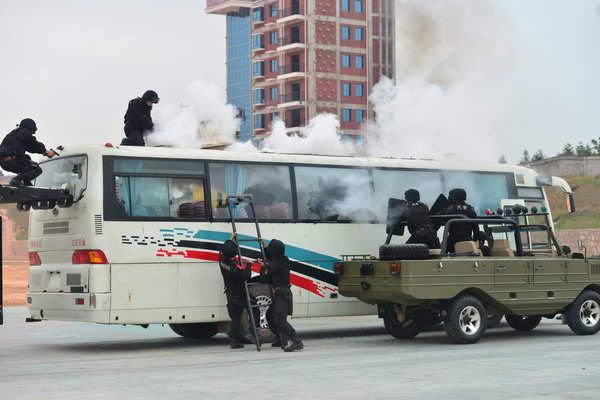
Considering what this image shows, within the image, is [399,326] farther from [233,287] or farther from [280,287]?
[233,287]

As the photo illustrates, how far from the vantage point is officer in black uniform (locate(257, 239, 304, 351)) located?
46.0ft

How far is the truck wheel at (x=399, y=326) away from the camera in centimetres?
1596

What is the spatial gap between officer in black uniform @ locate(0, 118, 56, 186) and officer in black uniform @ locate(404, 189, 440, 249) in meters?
6.24

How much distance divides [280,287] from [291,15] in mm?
68901

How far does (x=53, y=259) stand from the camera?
48.8 ft

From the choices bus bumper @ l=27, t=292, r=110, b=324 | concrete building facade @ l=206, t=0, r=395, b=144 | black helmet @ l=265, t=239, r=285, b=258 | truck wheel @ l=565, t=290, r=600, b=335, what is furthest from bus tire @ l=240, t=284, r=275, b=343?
concrete building facade @ l=206, t=0, r=395, b=144

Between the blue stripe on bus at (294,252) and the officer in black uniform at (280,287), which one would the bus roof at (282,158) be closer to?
the blue stripe on bus at (294,252)

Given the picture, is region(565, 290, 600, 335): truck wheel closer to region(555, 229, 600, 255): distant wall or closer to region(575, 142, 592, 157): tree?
region(555, 229, 600, 255): distant wall

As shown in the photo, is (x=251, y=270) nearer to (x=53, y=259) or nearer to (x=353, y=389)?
(x=53, y=259)

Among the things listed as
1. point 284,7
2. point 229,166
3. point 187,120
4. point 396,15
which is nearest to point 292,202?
point 229,166

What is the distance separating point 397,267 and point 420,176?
12.8 feet

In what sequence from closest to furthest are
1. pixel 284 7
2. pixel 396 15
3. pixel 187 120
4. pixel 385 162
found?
pixel 385 162, pixel 187 120, pixel 396 15, pixel 284 7

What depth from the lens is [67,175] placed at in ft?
48.4

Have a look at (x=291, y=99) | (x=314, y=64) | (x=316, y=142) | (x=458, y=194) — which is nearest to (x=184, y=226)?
(x=458, y=194)
